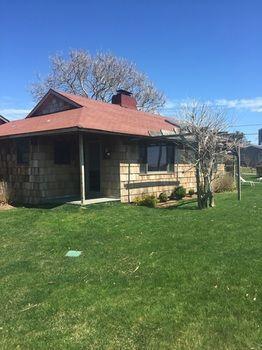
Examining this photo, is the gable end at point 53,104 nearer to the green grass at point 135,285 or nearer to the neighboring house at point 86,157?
the neighboring house at point 86,157

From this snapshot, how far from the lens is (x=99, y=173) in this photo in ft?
53.3

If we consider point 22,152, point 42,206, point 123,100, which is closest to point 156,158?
point 22,152

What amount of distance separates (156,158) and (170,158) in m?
0.97

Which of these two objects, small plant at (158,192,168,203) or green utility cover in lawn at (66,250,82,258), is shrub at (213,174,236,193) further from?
green utility cover in lawn at (66,250,82,258)

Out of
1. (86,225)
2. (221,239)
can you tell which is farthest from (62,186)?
(221,239)

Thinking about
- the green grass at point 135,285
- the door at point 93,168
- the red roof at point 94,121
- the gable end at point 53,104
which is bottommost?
the green grass at point 135,285

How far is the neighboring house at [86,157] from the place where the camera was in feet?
50.0

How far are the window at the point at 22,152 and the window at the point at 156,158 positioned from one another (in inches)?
167

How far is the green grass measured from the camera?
448 cm

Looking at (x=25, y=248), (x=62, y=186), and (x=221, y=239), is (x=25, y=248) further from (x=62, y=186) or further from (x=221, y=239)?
(x=62, y=186)

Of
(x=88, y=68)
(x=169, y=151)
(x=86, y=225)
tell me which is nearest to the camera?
(x=86, y=225)

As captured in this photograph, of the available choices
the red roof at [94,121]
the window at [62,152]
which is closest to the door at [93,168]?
the window at [62,152]

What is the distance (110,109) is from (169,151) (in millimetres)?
3104

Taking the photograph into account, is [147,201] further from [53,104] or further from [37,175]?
[53,104]
